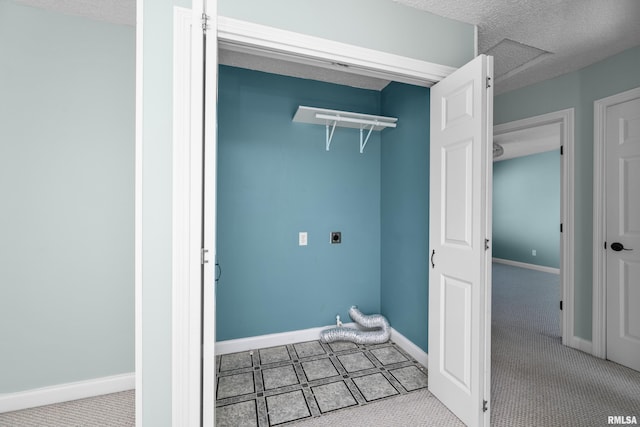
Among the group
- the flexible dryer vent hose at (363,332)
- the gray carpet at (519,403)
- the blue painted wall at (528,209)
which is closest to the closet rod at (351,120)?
the flexible dryer vent hose at (363,332)

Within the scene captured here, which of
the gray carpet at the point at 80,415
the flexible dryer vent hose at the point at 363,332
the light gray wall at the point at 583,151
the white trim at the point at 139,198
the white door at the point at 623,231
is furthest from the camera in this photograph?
the flexible dryer vent hose at the point at 363,332

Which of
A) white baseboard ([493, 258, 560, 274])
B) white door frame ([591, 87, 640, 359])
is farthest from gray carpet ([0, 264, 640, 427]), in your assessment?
white baseboard ([493, 258, 560, 274])

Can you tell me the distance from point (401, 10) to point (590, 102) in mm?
2142

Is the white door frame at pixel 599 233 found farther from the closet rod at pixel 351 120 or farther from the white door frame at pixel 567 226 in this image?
the closet rod at pixel 351 120

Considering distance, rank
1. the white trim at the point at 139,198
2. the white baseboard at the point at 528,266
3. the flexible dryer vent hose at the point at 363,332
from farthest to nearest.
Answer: the white baseboard at the point at 528,266 → the flexible dryer vent hose at the point at 363,332 → the white trim at the point at 139,198

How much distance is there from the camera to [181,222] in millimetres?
1301

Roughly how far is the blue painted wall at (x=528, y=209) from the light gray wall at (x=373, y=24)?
5530 mm

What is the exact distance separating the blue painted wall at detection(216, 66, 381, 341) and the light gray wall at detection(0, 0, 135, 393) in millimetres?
734

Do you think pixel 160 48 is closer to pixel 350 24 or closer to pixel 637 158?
pixel 350 24

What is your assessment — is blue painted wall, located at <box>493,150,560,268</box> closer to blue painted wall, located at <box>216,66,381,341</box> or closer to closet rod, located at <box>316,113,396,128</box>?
blue painted wall, located at <box>216,66,381,341</box>

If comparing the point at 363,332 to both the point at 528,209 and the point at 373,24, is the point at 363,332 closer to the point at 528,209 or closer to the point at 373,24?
the point at 373,24

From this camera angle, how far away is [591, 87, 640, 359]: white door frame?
8.05 feet

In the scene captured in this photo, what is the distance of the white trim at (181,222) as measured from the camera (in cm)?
129

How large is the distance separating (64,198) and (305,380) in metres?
2.16
